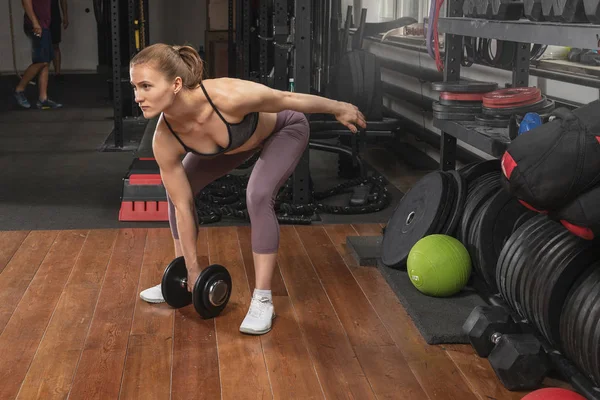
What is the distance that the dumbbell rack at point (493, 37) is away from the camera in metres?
2.32

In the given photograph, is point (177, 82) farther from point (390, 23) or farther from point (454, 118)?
point (390, 23)

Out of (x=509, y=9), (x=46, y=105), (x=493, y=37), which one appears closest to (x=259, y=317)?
(x=493, y=37)

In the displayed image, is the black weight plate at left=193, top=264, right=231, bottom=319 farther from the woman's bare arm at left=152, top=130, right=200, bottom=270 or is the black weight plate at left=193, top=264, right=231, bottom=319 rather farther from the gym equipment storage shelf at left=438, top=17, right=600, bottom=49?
the gym equipment storage shelf at left=438, top=17, right=600, bottom=49

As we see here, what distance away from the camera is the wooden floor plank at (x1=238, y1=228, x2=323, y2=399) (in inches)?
95.8

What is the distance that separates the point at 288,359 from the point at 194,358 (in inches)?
12.3

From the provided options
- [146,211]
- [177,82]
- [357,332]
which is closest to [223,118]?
[177,82]

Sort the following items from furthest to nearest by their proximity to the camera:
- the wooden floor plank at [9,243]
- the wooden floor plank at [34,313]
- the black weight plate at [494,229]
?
the wooden floor plank at [9,243]
the black weight plate at [494,229]
the wooden floor plank at [34,313]

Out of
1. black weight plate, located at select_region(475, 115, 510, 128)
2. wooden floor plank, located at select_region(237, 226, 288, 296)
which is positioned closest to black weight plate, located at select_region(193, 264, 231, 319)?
wooden floor plank, located at select_region(237, 226, 288, 296)

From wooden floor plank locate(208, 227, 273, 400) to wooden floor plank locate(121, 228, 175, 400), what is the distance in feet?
0.59

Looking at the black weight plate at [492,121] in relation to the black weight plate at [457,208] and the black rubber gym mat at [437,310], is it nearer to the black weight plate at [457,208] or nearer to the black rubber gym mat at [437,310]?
the black weight plate at [457,208]

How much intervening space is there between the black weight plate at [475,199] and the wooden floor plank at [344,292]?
0.49 m

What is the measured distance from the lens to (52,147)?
21.0 ft

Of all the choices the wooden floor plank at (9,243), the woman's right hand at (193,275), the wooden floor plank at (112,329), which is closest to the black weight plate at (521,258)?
the woman's right hand at (193,275)

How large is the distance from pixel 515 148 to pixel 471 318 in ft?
2.60
